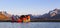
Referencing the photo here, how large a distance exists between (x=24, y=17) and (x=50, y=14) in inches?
771

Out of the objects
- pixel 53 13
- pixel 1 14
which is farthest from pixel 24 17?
pixel 53 13

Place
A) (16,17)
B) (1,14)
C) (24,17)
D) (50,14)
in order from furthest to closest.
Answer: (50,14) < (1,14) < (16,17) < (24,17)

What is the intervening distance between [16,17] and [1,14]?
11.7 metres

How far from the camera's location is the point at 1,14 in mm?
46875

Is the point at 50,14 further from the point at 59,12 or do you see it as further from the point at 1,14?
the point at 1,14

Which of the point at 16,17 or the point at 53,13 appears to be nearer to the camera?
the point at 16,17

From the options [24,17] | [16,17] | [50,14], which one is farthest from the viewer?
[50,14]

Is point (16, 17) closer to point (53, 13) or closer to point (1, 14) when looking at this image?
point (1, 14)

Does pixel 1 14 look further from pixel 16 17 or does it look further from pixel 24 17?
pixel 24 17

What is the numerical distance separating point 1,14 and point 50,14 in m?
13.8

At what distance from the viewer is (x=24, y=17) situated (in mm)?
32219

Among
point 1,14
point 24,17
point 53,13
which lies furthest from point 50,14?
point 24,17

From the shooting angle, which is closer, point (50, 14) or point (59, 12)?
point (59, 12)

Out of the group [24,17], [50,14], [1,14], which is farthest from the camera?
[50,14]
